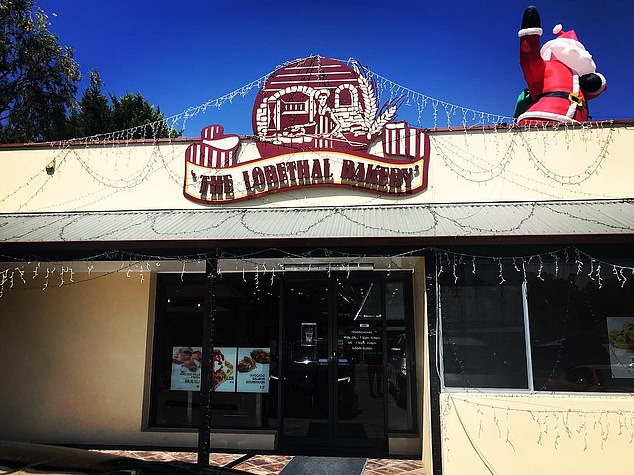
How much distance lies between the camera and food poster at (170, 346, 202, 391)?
8445mm

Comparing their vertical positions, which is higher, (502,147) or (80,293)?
(502,147)

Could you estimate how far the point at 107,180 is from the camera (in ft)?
28.4

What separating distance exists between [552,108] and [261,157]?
502 cm

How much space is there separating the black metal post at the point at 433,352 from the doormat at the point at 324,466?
4.26ft

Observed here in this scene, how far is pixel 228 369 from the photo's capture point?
840 cm

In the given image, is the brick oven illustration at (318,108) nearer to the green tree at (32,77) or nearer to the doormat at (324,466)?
the doormat at (324,466)

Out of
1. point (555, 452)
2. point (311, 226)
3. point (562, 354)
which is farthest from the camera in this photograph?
point (311, 226)

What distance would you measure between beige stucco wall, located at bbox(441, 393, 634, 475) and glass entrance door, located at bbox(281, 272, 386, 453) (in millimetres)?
2090

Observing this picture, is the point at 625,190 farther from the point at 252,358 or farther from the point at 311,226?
the point at 252,358

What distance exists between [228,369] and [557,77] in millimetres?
7529

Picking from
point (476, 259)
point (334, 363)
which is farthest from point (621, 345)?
point (334, 363)

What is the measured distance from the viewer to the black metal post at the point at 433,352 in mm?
5852

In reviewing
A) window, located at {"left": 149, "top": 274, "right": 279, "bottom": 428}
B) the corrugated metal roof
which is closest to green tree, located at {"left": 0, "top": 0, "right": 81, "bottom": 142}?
the corrugated metal roof

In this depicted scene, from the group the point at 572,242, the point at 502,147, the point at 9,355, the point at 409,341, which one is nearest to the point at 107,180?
the point at 9,355
